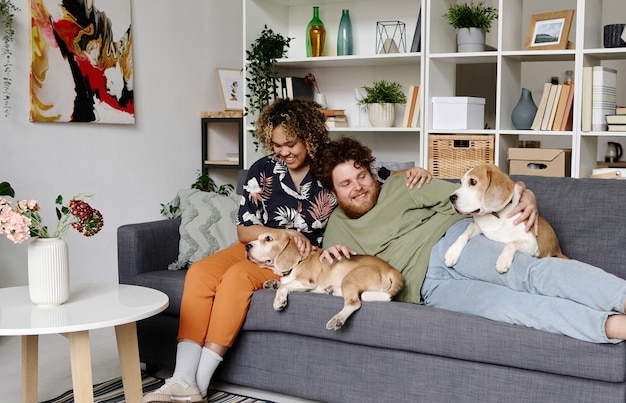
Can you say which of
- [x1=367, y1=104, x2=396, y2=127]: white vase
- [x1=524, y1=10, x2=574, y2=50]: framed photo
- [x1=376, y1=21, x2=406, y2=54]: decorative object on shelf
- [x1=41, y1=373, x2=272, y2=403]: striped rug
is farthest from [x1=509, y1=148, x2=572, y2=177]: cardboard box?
[x1=41, y1=373, x2=272, y2=403]: striped rug

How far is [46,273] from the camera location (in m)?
2.31

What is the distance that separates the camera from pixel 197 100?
5.00 m

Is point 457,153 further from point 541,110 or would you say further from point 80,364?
point 80,364

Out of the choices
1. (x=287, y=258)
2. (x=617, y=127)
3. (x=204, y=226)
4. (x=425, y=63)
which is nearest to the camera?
(x=287, y=258)

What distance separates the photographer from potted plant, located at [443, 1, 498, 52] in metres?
3.95

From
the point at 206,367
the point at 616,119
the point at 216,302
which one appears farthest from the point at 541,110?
the point at 206,367

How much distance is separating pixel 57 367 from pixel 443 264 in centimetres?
168

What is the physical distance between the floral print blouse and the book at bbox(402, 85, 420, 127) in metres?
1.32

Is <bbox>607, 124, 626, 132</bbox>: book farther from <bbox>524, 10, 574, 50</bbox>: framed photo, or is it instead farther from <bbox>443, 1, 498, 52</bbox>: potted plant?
<bbox>443, 1, 498, 52</bbox>: potted plant

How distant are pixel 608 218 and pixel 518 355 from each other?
0.67 m

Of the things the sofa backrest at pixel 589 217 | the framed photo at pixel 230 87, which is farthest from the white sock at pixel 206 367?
the framed photo at pixel 230 87

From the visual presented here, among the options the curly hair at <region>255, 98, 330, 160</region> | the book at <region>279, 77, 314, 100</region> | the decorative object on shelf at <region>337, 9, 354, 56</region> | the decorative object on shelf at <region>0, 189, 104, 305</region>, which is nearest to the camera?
the decorative object on shelf at <region>0, 189, 104, 305</region>

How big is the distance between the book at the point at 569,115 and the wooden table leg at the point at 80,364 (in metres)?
2.54

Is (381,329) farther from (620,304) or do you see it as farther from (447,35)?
(447,35)
